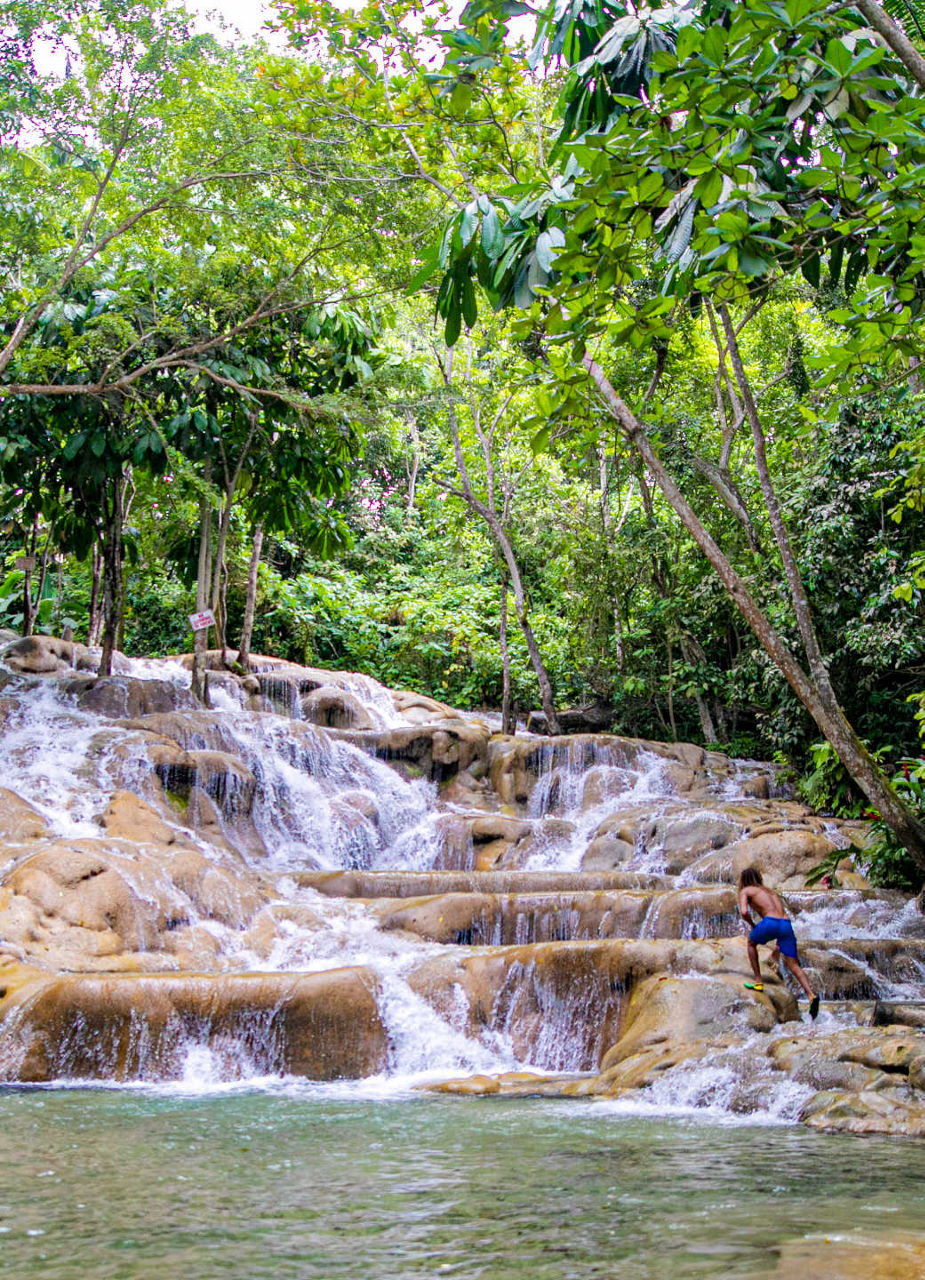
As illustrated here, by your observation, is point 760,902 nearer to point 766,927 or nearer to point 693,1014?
point 766,927

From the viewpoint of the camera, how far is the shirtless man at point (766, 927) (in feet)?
25.1

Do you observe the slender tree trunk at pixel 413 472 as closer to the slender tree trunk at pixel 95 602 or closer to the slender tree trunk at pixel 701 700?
the slender tree trunk at pixel 95 602

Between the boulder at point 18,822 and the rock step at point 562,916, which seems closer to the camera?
the rock step at point 562,916

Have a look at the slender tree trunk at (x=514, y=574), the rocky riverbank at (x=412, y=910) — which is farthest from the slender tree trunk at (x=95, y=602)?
the slender tree trunk at (x=514, y=574)

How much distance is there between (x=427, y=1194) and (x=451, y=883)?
7.86 m

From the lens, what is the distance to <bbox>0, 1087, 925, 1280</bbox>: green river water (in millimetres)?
2572

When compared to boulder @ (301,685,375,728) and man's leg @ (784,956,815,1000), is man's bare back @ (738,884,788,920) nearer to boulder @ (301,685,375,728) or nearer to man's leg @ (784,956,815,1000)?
man's leg @ (784,956,815,1000)

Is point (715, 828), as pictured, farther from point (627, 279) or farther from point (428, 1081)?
point (627, 279)

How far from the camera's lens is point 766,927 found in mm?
7676

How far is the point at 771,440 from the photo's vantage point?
19281 mm

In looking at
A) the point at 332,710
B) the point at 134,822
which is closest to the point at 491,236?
the point at 134,822

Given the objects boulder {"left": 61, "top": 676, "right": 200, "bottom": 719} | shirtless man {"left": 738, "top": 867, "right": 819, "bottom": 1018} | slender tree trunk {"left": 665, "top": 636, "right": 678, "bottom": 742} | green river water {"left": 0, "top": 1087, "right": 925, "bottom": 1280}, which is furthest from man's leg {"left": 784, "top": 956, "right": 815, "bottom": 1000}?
slender tree trunk {"left": 665, "top": 636, "right": 678, "bottom": 742}

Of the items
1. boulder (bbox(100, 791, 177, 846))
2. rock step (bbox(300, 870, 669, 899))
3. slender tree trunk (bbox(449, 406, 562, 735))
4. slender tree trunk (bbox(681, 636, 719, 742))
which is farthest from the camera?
slender tree trunk (bbox(681, 636, 719, 742))

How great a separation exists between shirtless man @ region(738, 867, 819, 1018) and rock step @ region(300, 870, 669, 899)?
10.8ft
